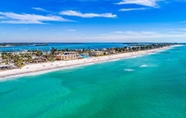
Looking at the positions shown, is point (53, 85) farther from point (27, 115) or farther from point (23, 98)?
point (27, 115)

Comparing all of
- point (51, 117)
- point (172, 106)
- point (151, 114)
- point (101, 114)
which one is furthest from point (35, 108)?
point (172, 106)

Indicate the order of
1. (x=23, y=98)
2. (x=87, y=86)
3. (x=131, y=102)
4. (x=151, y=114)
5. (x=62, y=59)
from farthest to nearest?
(x=62, y=59), (x=87, y=86), (x=23, y=98), (x=131, y=102), (x=151, y=114)

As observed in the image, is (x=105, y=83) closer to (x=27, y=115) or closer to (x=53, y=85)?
(x=53, y=85)

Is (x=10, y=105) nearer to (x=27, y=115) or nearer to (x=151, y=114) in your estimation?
(x=27, y=115)

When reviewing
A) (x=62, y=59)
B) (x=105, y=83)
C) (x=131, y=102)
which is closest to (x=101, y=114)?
(x=131, y=102)

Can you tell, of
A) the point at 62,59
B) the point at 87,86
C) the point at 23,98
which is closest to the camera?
the point at 23,98

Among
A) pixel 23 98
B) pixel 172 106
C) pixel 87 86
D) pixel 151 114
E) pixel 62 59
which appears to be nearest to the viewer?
pixel 151 114

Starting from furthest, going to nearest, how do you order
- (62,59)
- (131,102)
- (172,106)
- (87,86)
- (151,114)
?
1. (62,59)
2. (87,86)
3. (131,102)
4. (172,106)
5. (151,114)

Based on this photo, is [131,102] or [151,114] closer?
[151,114]

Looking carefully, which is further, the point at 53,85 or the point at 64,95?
the point at 53,85
